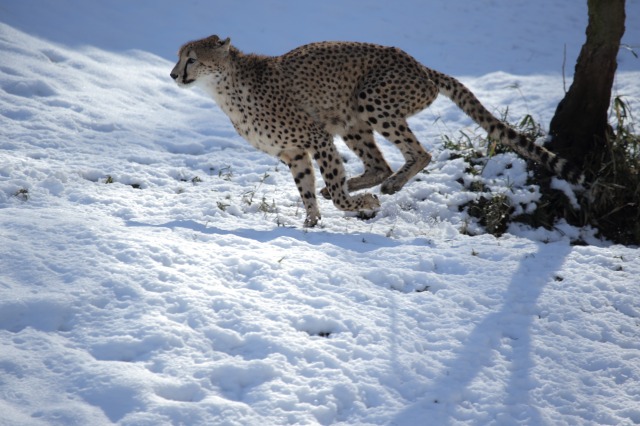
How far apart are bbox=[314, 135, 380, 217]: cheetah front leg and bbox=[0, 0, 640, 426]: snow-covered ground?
0.17 m

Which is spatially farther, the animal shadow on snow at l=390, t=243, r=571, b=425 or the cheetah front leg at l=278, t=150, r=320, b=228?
the cheetah front leg at l=278, t=150, r=320, b=228

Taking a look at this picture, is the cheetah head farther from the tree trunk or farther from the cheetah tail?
the tree trunk

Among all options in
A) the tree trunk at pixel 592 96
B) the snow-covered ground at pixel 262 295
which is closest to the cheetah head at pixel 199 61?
the snow-covered ground at pixel 262 295

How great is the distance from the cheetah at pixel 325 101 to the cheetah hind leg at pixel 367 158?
7 centimetres

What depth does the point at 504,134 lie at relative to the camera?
19.1 feet

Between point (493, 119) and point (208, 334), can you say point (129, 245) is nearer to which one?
point (208, 334)

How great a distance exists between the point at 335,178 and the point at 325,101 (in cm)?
67

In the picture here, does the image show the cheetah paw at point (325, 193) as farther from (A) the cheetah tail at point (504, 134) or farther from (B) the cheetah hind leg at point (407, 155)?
(A) the cheetah tail at point (504, 134)

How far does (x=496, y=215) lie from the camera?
5.77m

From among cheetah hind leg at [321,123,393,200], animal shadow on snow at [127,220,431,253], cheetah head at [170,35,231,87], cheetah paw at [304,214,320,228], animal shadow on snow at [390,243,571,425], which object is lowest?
animal shadow on snow at [390,243,571,425]

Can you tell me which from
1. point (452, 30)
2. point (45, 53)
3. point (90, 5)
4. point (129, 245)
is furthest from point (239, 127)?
point (452, 30)

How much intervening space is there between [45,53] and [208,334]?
20.2ft

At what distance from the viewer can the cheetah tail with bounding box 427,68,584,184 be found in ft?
18.0

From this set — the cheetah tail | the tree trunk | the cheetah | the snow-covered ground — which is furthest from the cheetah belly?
the tree trunk
